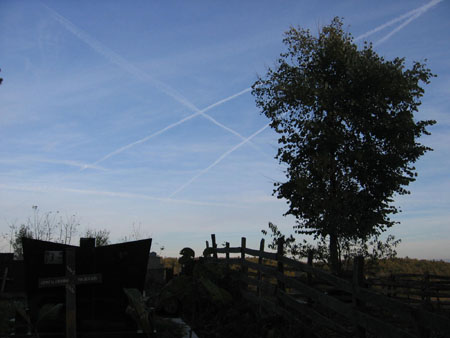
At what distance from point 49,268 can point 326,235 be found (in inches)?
685

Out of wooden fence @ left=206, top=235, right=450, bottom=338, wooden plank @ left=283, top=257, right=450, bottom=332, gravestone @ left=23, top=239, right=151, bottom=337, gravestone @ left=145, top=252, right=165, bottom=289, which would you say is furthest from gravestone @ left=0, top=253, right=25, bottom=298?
wooden plank @ left=283, top=257, right=450, bottom=332

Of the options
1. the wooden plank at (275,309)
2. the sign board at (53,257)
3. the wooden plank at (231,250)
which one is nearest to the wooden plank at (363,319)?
the wooden plank at (275,309)

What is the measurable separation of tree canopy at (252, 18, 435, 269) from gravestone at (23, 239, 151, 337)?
1480cm

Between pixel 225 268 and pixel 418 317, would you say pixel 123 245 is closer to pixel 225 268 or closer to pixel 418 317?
pixel 418 317

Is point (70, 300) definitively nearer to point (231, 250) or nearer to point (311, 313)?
point (311, 313)

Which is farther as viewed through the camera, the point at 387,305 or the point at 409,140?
the point at 409,140

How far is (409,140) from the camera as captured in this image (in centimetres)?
2317

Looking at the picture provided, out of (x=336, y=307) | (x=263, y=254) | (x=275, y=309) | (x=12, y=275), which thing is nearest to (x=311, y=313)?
(x=336, y=307)

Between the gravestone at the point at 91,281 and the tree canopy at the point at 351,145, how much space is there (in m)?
14.8

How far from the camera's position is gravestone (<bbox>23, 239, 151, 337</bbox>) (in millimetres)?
8234

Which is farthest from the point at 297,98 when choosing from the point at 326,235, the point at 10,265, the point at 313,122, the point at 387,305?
the point at 387,305

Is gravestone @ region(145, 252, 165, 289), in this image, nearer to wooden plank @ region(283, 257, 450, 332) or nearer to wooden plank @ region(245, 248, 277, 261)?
wooden plank @ region(245, 248, 277, 261)

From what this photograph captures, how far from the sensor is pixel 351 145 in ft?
77.1

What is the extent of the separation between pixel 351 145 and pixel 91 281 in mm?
17910
